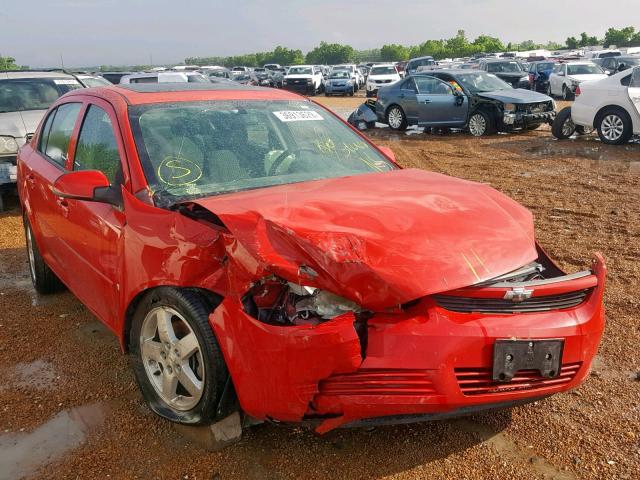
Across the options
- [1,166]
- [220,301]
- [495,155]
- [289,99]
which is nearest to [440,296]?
[220,301]

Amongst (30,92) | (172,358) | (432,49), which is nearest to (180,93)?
(172,358)

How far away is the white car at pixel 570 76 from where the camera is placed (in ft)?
73.4

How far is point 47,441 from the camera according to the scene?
2857 millimetres

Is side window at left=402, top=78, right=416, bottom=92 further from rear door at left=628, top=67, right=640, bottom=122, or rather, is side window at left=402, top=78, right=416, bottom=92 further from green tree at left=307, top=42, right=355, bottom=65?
green tree at left=307, top=42, right=355, bottom=65

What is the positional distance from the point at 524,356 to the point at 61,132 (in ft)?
11.2

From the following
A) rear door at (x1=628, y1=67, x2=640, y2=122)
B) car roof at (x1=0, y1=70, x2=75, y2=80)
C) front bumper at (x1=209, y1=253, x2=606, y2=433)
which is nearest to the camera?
front bumper at (x1=209, y1=253, x2=606, y2=433)

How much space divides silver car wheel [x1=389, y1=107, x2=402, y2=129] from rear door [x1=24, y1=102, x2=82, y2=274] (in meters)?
11.9

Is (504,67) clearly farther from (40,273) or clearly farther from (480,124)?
(40,273)

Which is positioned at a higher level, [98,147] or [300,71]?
[300,71]

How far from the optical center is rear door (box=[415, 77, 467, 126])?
46.5 ft

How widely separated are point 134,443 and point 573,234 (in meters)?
4.78

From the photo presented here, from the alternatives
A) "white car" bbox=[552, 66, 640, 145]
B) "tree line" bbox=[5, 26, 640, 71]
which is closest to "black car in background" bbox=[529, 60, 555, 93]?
"white car" bbox=[552, 66, 640, 145]

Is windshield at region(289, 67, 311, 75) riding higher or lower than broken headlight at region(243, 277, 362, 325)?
higher

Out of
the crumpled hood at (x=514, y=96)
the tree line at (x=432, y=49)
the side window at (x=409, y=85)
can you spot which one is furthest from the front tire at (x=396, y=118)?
the tree line at (x=432, y=49)
